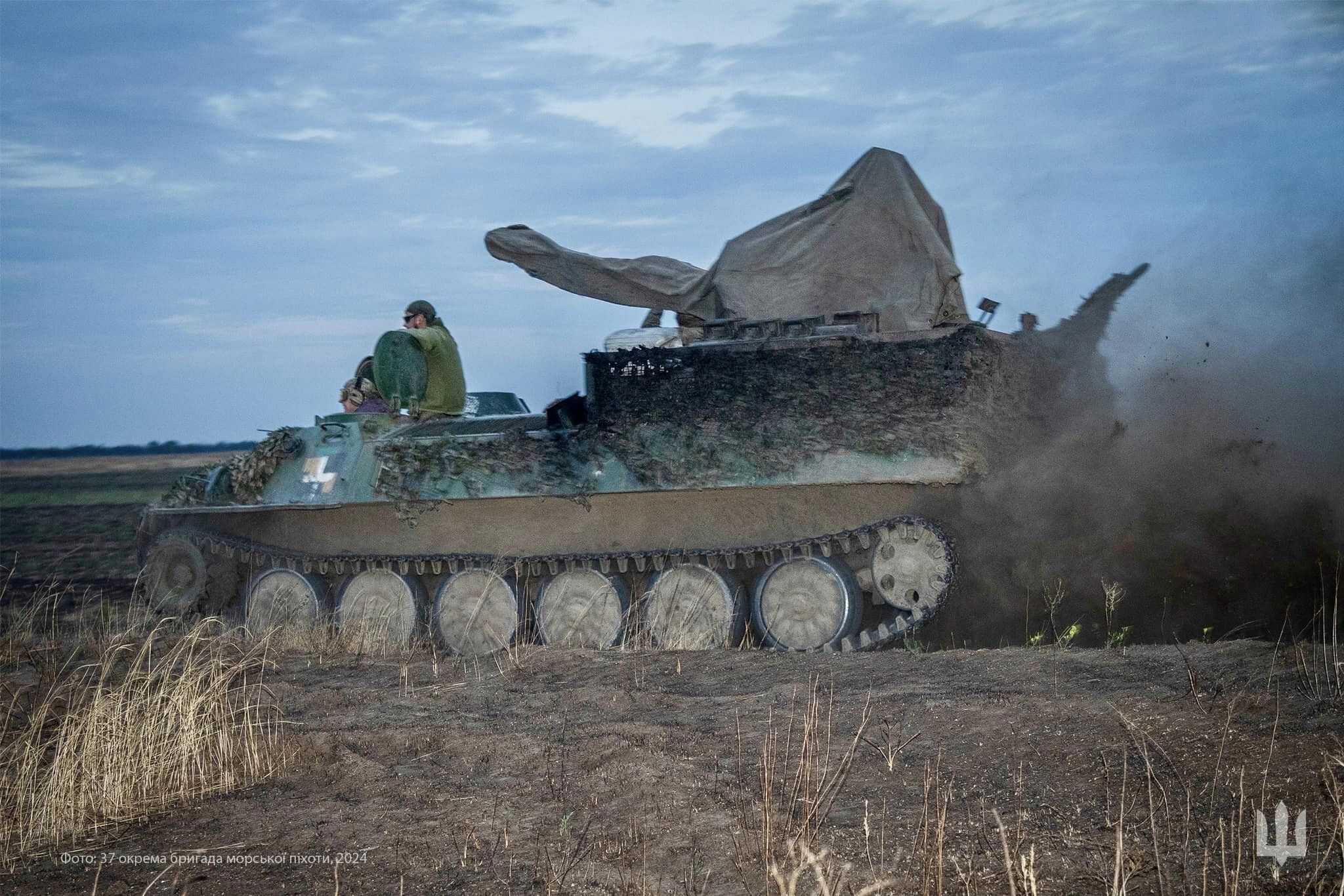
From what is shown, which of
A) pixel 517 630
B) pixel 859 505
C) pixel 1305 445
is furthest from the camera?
pixel 517 630

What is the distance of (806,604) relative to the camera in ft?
29.2

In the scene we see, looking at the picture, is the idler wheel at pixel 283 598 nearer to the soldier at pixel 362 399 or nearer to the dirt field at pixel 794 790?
the soldier at pixel 362 399

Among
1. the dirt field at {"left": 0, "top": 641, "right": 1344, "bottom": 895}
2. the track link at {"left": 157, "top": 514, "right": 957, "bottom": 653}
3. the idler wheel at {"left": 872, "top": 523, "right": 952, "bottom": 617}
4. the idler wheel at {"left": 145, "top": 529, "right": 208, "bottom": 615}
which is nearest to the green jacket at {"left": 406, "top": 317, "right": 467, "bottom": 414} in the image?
the track link at {"left": 157, "top": 514, "right": 957, "bottom": 653}

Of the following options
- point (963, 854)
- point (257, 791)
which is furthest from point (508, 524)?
point (963, 854)

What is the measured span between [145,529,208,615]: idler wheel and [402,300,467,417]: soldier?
2.44 metres

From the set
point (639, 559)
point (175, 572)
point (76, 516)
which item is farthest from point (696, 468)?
point (76, 516)

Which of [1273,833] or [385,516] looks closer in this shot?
[1273,833]

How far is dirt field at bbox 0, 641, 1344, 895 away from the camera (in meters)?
3.88

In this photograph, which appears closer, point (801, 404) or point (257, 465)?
point (801, 404)

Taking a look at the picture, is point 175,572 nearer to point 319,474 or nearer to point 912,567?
point 319,474

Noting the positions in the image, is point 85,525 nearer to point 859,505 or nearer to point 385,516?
point 385,516

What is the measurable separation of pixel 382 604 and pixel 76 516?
19.1 metres

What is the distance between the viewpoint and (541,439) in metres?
9.31

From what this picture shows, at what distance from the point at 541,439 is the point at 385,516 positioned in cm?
197
